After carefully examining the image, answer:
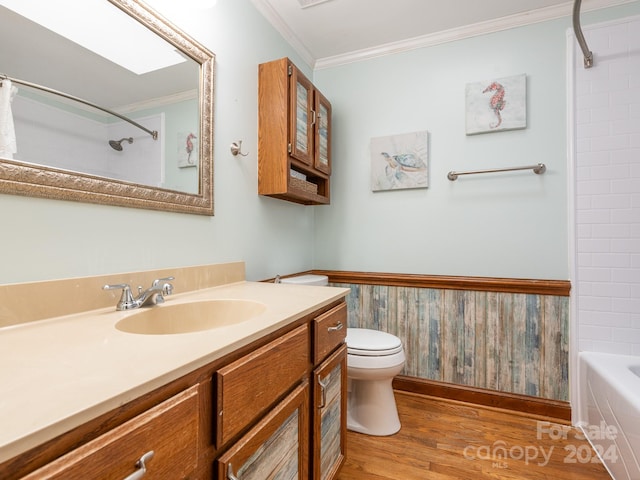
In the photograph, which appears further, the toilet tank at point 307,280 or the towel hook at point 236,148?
the toilet tank at point 307,280

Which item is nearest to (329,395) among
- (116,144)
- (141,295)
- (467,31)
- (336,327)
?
(336,327)

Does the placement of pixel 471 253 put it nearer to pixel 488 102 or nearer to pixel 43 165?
pixel 488 102

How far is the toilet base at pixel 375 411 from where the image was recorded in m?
1.63

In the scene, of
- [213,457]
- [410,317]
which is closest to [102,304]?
[213,457]

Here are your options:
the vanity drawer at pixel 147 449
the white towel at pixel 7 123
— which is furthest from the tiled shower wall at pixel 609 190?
the white towel at pixel 7 123

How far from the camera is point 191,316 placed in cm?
106

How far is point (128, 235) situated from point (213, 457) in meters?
0.75

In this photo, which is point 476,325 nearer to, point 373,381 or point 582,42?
point 373,381

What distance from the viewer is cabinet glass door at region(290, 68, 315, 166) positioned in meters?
1.68

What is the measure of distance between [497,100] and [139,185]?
1982 millimetres

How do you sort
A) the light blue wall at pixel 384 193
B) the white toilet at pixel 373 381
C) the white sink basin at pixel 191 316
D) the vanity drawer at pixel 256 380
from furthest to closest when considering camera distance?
the white toilet at pixel 373 381, the light blue wall at pixel 384 193, the white sink basin at pixel 191 316, the vanity drawer at pixel 256 380

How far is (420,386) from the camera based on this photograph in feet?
6.57

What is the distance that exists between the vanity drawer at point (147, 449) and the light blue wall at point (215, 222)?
606mm

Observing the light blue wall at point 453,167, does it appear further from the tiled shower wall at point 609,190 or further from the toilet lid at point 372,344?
the toilet lid at point 372,344
